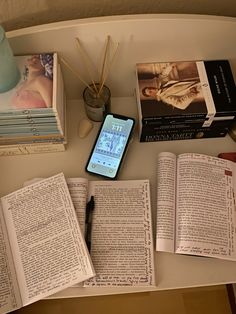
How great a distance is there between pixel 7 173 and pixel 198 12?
540 mm

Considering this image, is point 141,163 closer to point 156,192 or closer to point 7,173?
point 156,192

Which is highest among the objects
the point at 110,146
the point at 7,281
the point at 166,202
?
the point at 110,146

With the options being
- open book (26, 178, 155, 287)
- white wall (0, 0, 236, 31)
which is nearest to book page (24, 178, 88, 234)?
open book (26, 178, 155, 287)

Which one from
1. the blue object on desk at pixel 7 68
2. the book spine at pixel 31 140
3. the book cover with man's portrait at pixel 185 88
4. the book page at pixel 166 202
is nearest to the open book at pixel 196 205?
the book page at pixel 166 202

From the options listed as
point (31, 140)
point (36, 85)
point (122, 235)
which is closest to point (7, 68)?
point (36, 85)

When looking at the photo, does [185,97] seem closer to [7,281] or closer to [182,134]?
[182,134]

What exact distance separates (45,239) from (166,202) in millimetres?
247

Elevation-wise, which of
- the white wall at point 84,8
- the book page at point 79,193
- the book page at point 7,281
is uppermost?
the white wall at point 84,8

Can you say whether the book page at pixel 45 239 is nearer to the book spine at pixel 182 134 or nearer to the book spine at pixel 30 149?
the book spine at pixel 30 149

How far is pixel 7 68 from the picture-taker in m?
0.60

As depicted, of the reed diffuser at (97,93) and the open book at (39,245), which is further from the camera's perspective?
the reed diffuser at (97,93)

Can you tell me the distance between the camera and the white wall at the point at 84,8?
→ 2.13 ft

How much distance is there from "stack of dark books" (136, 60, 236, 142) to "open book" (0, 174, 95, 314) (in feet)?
0.77

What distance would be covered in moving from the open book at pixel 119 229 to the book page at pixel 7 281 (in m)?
0.13
